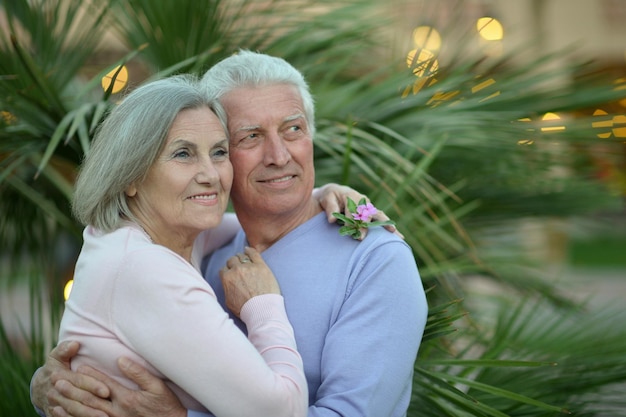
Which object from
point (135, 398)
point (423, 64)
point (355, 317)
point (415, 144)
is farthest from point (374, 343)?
point (423, 64)

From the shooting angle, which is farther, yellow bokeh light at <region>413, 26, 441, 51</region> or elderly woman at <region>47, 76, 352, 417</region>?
yellow bokeh light at <region>413, 26, 441, 51</region>

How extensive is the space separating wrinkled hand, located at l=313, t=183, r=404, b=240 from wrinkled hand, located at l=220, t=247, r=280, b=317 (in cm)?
22

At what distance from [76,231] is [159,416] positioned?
50.2 inches

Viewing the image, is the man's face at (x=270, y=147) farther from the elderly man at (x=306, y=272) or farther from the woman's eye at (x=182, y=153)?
the woman's eye at (x=182, y=153)

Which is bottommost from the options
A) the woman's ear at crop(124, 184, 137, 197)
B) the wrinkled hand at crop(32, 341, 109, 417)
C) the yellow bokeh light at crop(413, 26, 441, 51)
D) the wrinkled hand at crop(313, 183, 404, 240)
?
the wrinkled hand at crop(32, 341, 109, 417)

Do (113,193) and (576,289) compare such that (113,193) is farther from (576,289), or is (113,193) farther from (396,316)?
(576,289)

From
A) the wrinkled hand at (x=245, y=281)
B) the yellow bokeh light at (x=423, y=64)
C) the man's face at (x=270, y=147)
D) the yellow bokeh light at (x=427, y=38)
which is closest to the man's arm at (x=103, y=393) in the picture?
the wrinkled hand at (x=245, y=281)

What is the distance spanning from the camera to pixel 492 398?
2.47m

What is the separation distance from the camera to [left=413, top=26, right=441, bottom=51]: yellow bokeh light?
3.31 meters

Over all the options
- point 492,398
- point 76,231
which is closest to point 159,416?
point 492,398

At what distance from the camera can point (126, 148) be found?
72.6 inches

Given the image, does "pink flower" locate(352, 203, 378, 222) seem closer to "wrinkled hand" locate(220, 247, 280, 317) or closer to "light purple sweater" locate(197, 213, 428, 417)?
"light purple sweater" locate(197, 213, 428, 417)

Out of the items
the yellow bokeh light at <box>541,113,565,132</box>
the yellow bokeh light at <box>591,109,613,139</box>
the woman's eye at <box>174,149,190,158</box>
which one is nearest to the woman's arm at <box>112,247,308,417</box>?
the woman's eye at <box>174,149,190,158</box>

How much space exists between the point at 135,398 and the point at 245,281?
1.15ft
